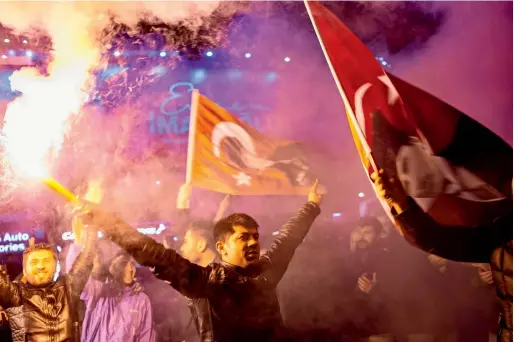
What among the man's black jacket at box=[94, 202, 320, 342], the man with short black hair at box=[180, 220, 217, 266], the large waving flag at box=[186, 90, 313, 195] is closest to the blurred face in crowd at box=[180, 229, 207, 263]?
the man with short black hair at box=[180, 220, 217, 266]

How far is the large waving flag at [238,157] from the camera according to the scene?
114 inches

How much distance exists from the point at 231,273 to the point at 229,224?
0.25 metres

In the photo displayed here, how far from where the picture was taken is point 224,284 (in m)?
2.70

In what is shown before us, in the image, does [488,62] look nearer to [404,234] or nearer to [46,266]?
[404,234]

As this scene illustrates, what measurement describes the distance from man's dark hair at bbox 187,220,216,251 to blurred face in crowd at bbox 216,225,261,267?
0.08m

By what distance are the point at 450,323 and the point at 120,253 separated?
1.84 metres

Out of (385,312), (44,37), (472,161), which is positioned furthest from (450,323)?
(44,37)

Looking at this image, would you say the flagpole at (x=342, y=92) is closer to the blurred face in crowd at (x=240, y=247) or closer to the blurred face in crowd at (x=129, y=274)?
the blurred face in crowd at (x=240, y=247)

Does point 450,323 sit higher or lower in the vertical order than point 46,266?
lower

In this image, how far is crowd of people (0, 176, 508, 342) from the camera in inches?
104

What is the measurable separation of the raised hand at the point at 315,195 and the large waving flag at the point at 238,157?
0.03 m

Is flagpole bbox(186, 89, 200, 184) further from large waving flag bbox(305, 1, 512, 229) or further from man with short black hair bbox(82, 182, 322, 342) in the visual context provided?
large waving flag bbox(305, 1, 512, 229)

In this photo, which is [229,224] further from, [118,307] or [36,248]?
[36,248]

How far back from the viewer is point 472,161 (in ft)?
9.75
